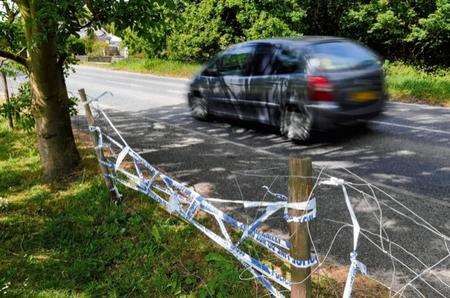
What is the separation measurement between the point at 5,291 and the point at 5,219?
1.85 meters

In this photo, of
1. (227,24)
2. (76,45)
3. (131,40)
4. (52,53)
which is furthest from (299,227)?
(227,24)

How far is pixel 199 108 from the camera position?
1066 cm

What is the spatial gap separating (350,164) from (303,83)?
1657 millimetres

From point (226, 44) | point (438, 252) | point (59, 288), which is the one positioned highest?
point (226, 44)

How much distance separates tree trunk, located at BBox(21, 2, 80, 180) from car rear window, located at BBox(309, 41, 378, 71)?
417 cm

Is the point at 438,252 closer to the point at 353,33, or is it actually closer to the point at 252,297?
the point at 252,297

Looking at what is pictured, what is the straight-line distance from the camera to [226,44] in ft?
81.5

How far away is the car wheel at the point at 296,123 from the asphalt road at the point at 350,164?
0.19 metres

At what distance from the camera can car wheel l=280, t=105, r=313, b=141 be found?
7805 mm

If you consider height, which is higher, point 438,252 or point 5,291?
point 438,252

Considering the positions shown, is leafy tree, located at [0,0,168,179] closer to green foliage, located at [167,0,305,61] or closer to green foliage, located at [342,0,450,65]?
green foliage, located at [342,0,450,65]

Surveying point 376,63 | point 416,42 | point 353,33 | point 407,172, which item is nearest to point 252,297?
point 407,172

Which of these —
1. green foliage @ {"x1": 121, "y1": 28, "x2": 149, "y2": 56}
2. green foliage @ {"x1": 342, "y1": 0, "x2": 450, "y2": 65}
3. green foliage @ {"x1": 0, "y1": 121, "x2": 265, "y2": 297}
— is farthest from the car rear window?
green foliage @ {"x1": 342, "y1": 0, "x2": 450, "y2": 65}

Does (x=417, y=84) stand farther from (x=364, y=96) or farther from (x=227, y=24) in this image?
(x=227, y=24)
